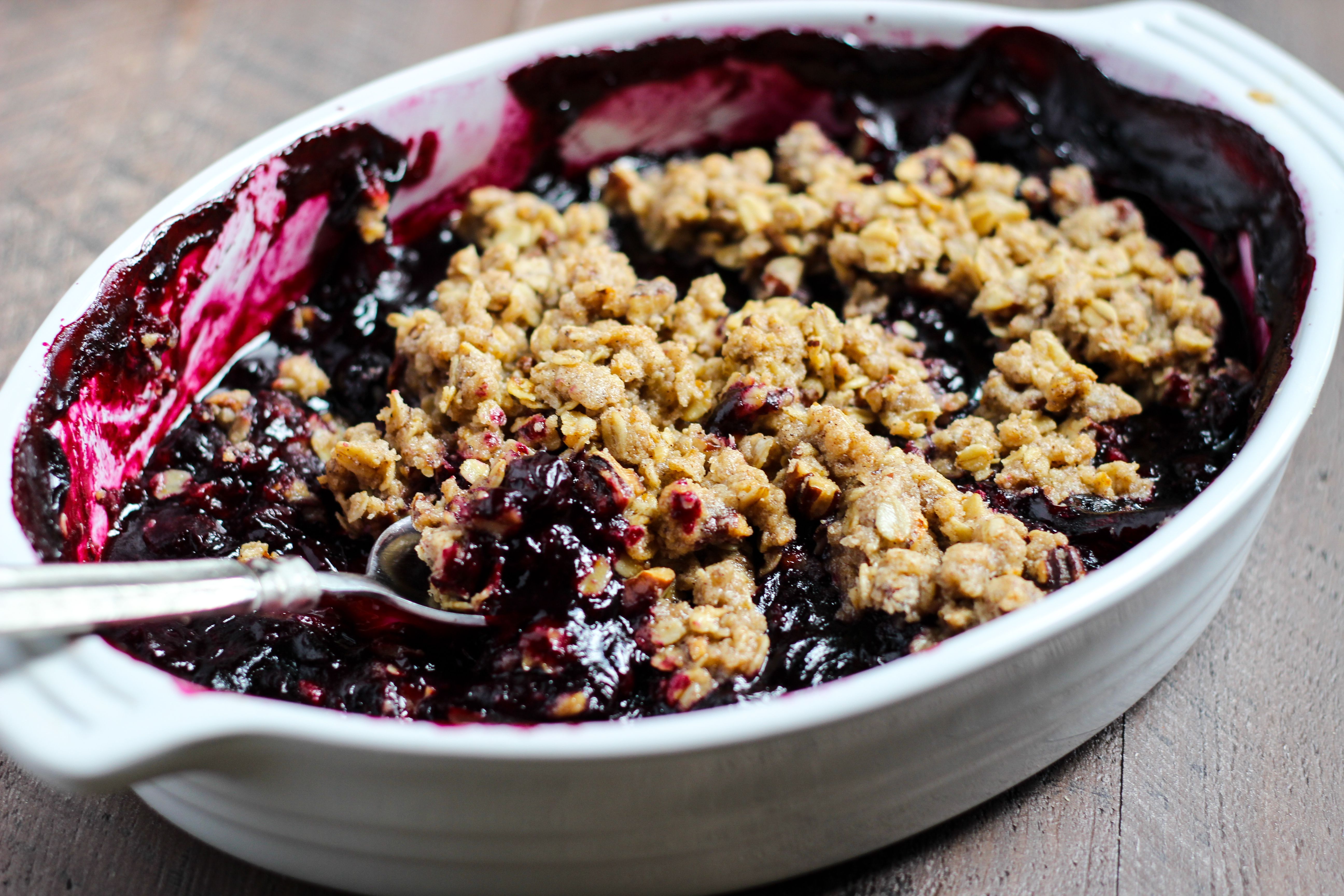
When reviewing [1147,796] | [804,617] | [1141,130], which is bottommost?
[1147,796]

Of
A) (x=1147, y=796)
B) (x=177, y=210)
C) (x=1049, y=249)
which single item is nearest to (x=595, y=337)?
(x=177, y=210)

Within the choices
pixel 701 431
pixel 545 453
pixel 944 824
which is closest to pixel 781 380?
pixel 701 431

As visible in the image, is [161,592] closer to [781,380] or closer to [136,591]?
[136,591]

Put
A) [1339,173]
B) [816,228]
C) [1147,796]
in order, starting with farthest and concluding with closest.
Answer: [816,228] → [1339,173] → [1147,796]

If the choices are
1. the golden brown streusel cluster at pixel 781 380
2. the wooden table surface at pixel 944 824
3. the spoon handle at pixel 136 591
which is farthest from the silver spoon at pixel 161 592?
the wooden table surface at pixel 944 824

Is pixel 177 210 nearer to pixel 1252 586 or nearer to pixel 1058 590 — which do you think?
pixel 1058 590

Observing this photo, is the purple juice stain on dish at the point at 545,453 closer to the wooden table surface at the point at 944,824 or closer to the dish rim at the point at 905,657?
the dish rim at the point at 905,657
